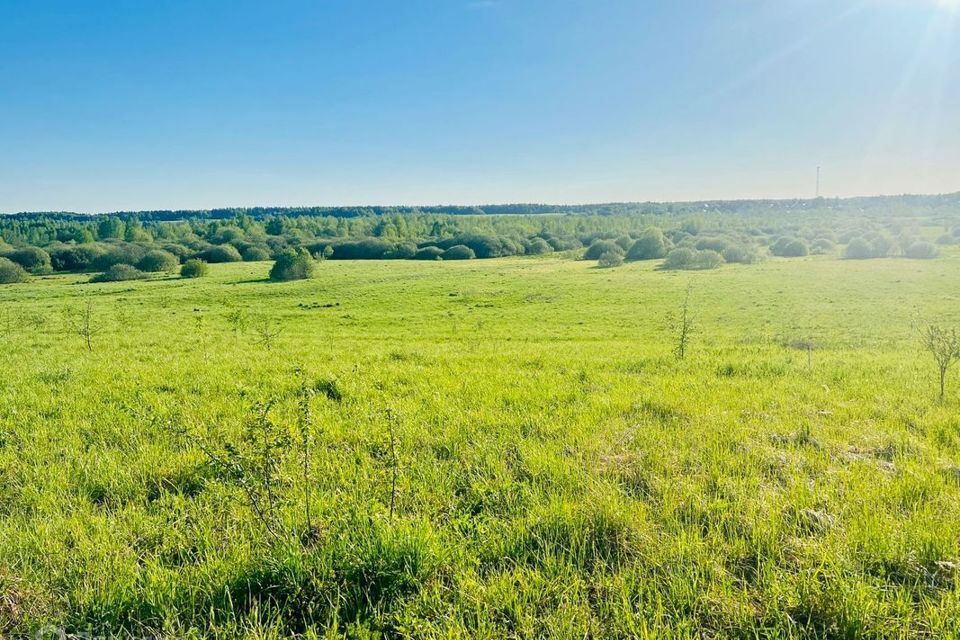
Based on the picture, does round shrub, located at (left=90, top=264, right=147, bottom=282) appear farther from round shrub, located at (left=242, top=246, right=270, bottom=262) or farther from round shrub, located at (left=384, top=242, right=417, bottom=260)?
round shrub, located at (left=384, top=242, right=417, bottom=260)

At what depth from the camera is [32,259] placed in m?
99.1

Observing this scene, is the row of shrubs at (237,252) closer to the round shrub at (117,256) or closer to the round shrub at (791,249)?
the round shrub at (117,256)

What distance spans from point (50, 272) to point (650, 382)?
127 m

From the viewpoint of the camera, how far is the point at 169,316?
134 ft

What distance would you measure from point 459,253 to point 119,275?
72.8 metres

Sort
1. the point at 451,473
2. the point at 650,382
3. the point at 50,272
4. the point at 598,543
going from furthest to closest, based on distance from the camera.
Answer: the point at 50,272 < the point at 650,382 < the point at 451,473 < the point at 598,543

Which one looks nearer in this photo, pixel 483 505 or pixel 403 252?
pixel 483 505

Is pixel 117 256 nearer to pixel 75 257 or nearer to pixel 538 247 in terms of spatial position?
pixel 75 257

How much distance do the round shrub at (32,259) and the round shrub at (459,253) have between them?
8402 centimetres

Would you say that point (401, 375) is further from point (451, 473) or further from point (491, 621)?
point (491, 621)

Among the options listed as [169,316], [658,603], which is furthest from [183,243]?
[658,603]

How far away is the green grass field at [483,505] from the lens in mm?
3471

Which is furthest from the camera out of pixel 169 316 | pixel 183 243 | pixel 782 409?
pixel 183 243

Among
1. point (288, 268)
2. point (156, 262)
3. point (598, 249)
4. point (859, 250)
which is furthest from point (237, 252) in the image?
point (859, 250)
